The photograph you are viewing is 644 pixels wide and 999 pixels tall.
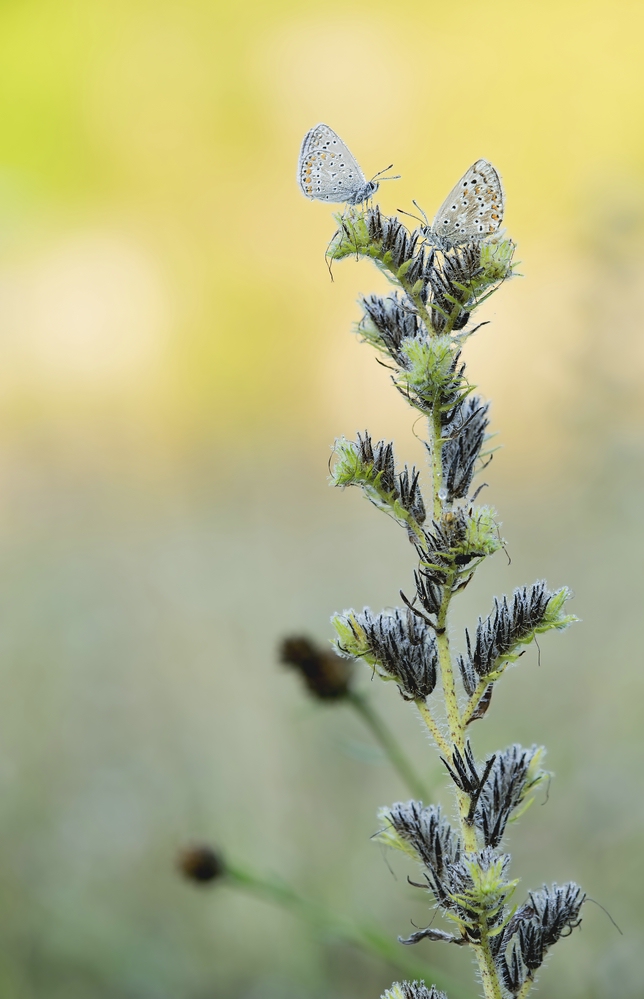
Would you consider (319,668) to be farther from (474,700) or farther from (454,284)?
(454,284)

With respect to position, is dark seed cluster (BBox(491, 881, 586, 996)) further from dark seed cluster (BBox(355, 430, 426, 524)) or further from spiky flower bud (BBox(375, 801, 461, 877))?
dark seed cluster (BBox(355, 430, 426, 524))

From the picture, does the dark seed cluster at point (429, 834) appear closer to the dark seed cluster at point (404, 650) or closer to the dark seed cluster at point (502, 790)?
the dark seed cluster at point (502, 790)

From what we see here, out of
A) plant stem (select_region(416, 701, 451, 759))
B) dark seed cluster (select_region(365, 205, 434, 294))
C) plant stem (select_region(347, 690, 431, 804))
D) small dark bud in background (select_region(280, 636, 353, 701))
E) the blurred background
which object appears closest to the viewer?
plant stem (select_region(416, 701, 451, 759))

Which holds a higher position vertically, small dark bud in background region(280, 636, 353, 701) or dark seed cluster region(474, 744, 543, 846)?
small dark bud in background region(280, 636, 353, 701)

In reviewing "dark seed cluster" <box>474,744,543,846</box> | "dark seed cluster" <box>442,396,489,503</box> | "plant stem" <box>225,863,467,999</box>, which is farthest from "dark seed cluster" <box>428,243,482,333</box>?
"plant stem" <box>225,863,467,999</box>

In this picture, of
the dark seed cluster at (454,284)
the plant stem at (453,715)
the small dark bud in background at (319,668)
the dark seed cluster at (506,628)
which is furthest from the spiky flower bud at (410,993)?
the small dark bud in background at (319,668)

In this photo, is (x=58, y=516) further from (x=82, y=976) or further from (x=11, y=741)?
(x=82, y=976)
